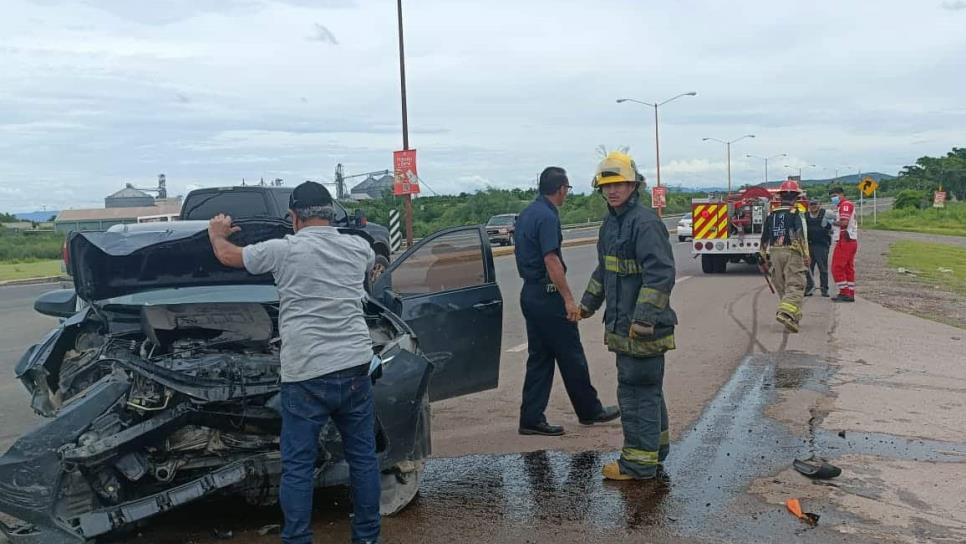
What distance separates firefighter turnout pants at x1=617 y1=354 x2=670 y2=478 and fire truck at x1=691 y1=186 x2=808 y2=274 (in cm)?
1450

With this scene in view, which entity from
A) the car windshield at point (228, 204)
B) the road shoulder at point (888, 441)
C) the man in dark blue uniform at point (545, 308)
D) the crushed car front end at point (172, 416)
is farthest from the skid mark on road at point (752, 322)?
the car windshield at point (228, 204)

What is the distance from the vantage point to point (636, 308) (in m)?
5.18

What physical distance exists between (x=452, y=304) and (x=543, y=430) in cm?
113

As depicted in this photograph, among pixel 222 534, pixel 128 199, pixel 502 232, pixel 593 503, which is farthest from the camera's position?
pixel 128 199

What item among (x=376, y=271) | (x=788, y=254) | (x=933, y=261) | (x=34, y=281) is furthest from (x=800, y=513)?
(x=34, y=281)

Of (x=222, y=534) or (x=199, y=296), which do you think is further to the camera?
(x=199, y=296)

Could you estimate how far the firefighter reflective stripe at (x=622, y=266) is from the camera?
532cm

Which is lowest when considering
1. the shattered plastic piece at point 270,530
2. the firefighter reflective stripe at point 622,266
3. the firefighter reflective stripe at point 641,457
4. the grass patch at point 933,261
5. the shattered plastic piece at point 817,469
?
the grass patch at point 933,261

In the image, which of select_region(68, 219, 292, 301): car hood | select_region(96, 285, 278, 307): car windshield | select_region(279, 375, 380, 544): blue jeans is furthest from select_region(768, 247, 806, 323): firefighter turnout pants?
select_region(279, 375, 380, 544): blue jeans

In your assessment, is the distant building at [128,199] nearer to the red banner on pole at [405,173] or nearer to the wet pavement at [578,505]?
the red banner on pole at [405,173]

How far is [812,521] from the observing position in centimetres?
457

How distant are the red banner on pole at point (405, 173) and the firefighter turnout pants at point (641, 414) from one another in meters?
19.3

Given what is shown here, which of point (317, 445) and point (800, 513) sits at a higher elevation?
point (317, 445)

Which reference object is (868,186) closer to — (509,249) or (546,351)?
(509,249)
